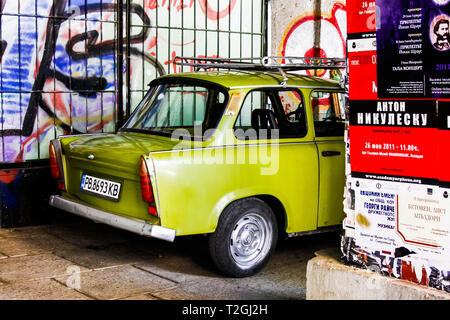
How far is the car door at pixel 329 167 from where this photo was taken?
6.07 metres

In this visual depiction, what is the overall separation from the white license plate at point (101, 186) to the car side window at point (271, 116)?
1.20 metres

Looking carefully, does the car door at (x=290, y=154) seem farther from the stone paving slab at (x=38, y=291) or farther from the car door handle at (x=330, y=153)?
the stone paving slab at (x=38, y=291)

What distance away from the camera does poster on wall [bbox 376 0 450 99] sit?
368 centimetres

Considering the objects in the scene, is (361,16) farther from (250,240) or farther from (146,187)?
(250,240)

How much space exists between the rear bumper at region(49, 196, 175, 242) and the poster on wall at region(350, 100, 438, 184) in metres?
1.77

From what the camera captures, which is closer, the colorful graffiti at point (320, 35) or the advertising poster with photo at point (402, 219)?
the advertising poster with photo at point (402, 219)

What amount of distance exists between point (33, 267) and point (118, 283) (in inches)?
37.9

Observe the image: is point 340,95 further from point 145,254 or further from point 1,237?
point 1,237

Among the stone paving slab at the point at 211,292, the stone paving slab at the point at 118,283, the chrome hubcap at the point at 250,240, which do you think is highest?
the chrome hubcap at the point at 250,240

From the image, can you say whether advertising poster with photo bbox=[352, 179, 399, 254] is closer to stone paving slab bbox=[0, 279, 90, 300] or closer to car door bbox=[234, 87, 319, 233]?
car door bbox=[234, 87, 319, 233]

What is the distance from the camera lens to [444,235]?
3764 mm

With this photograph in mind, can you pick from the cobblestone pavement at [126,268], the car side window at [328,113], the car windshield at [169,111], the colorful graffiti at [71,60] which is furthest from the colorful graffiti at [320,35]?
the car windshield at [169,111]

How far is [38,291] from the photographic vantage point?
5.16m

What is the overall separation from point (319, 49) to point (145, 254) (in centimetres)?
465
